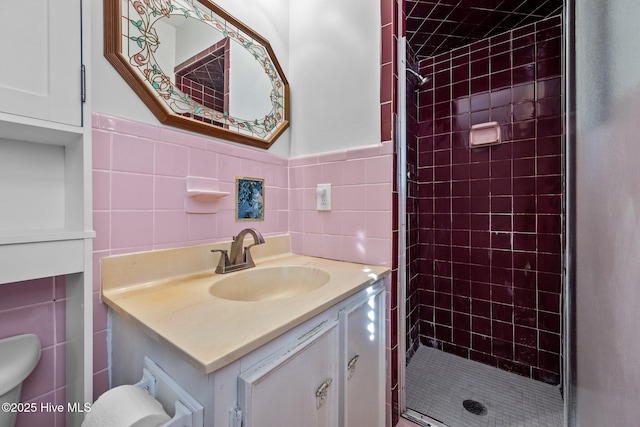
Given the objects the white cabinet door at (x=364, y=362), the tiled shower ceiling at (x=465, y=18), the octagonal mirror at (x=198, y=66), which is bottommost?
the white cabinet door at (x=364, y=362)

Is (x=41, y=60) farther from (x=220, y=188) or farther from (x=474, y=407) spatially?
(x=474, y=407)

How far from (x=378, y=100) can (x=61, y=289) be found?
1224mm

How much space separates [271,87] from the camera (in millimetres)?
1262

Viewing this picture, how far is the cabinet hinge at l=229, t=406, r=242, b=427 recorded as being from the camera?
1.46ft

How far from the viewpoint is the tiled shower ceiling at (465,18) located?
52.7 inches

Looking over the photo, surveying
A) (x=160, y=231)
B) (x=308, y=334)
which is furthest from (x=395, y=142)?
(x=160, y=231)

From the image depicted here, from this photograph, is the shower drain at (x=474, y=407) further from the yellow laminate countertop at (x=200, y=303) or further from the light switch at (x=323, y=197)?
the light switch at (x=323, y=197)

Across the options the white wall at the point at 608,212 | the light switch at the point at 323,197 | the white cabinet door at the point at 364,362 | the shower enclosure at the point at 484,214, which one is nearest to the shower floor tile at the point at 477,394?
the shower enclosure at the point at 484,214

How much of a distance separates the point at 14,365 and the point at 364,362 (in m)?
0.93

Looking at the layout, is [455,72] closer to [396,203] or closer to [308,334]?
[396,203]

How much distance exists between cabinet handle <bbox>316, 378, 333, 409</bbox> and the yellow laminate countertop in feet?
0.66

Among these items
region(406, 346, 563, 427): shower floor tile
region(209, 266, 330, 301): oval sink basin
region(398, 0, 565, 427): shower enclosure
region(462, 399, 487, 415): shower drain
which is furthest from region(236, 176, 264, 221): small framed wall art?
region(462, 399, 487, 415): shower drain

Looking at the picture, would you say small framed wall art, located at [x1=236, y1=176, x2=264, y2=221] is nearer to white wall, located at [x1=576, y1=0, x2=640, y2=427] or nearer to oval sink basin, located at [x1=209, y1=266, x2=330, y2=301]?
oval sink basin, located at [x1=209, y1=266, x2=330, y2=301]

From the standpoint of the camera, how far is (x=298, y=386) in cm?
58
